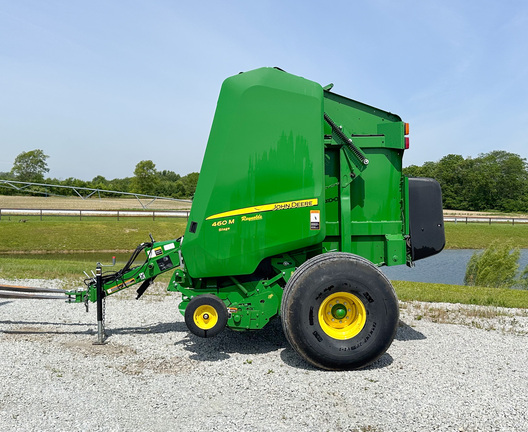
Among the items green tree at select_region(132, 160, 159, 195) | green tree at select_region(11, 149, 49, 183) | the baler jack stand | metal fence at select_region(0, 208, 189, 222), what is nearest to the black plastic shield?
the baler jack stand

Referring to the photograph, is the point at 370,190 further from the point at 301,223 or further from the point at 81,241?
the point at 81,241

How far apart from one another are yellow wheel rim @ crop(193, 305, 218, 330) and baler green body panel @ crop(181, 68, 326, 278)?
47 centimetres

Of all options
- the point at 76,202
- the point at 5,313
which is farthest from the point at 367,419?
the point at 76,202

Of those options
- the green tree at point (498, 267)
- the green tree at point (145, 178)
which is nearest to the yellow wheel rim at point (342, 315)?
the green tree at point (498, 267)

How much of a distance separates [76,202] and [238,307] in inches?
1773

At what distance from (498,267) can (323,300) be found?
1069 centimetres

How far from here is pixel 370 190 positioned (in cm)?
536

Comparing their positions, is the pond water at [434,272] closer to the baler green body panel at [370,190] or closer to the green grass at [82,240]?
the green grass at [82,240]

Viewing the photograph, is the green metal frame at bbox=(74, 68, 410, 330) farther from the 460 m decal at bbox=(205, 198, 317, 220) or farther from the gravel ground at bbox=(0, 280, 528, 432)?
the gravel ground at bbox=(0, 280, 528, 432)

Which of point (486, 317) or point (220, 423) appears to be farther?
point (486, 317)

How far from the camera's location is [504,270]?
42.3 ft

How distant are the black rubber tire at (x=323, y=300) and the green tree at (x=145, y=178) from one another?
56.7 m

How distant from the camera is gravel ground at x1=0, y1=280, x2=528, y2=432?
11.4 feet

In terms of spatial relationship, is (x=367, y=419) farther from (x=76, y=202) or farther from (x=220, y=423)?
(x=76, y=202)
